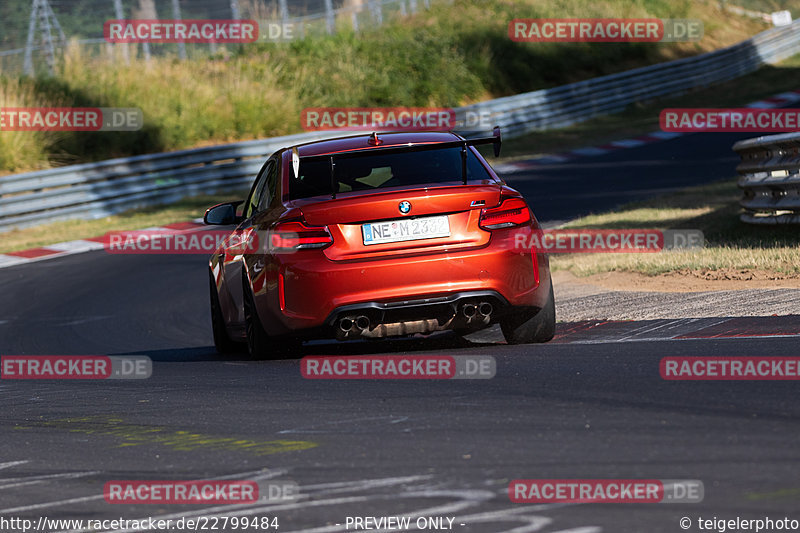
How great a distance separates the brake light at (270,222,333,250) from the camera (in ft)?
23.7

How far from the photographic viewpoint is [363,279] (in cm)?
716

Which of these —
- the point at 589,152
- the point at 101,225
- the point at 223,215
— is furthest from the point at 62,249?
the point at 589,152

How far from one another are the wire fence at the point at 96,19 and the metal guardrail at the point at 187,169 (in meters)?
6.00

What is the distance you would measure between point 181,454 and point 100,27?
86.6ft

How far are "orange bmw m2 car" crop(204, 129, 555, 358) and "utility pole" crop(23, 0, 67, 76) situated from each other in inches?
889

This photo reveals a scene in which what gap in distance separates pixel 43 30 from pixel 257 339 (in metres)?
23.3

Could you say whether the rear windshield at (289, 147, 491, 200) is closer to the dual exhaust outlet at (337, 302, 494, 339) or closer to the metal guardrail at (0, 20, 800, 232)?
the dual exhaust outlet at (337, 302, 494, 339)

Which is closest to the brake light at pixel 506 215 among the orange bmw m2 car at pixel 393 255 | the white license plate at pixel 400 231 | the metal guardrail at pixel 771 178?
the orange bmw m2 car at pixel 393 255


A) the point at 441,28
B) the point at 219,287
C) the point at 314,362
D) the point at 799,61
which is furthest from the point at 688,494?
the point at 799,61

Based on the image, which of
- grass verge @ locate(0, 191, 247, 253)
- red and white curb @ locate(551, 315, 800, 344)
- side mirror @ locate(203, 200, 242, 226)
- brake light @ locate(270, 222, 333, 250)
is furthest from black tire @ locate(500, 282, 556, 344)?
grass verge @ locate(0, 191, 247, 253)

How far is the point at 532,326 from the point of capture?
7844 millimetres

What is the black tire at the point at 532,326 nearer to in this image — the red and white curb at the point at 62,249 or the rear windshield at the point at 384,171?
the rear windshield at the point at 384,171

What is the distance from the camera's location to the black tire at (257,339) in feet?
25.2

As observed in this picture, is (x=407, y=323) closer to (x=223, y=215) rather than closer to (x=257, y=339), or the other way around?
(x=257, y=339)
